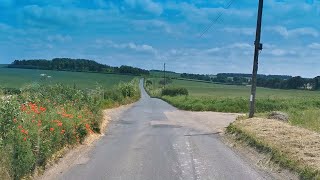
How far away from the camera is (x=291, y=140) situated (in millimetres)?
13602

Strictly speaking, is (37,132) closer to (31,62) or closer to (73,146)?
(73,146)

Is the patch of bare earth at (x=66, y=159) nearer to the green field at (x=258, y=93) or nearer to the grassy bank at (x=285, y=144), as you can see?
the grassy bank at (x=285, y=144)

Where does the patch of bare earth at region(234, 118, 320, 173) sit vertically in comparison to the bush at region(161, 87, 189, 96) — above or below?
above

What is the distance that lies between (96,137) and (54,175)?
745cm

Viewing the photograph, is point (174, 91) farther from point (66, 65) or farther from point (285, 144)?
point (285, 144)

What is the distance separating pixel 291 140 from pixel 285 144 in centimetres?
66

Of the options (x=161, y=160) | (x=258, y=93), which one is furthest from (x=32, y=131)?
(x=258, y=93)

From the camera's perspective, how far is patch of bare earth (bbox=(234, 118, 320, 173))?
36.2ft

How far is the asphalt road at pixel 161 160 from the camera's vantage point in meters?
10.4

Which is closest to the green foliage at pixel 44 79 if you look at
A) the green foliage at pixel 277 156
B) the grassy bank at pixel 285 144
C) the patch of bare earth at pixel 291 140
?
the green foliage at pixel 277 156

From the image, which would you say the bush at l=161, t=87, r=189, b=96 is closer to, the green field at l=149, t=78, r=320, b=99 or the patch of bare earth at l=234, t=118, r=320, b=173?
the green field at l=149, t=78, r=320, b=99

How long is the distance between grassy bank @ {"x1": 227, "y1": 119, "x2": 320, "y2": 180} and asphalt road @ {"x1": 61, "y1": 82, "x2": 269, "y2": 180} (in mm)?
828

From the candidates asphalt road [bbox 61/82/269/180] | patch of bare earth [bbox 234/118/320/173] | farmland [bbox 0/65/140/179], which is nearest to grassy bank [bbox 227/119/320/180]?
patch of bare earth [bbox 234/118/320/173]

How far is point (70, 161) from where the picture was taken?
12.0 metres
